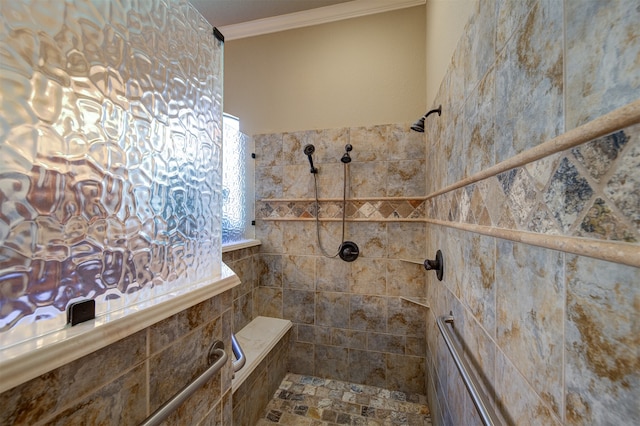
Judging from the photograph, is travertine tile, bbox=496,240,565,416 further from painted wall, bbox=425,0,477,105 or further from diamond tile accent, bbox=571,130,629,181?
painted wall, bbox=425,0,477,105

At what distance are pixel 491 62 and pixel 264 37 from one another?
2.05 m

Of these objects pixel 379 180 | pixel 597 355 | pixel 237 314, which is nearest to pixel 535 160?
pixel 597 355

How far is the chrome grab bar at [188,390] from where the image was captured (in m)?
0.48

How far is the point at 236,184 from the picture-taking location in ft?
6.28

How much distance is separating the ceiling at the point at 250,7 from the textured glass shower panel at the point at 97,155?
1563mm

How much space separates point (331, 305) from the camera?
1832mm

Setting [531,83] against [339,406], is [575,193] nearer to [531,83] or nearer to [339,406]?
[531,83]

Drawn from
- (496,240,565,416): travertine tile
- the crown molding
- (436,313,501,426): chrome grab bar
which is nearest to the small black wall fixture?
(436,313,501,426): chrome grab bar

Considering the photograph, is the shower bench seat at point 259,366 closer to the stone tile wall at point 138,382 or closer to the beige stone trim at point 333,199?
the stone tile wall at point 138,382

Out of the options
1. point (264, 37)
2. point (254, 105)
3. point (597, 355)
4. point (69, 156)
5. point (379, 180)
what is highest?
point (264, 37)

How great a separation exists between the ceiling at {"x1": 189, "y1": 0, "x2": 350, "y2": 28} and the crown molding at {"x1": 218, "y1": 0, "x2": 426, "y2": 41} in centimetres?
3

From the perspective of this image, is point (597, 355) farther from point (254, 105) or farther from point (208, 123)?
point (254, 105)

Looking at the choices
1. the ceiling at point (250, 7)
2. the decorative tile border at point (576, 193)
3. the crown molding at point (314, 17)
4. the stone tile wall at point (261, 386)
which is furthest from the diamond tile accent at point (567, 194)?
the ceiling at point (250, 7)

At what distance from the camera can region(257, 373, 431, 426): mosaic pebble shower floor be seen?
56.5 inches
